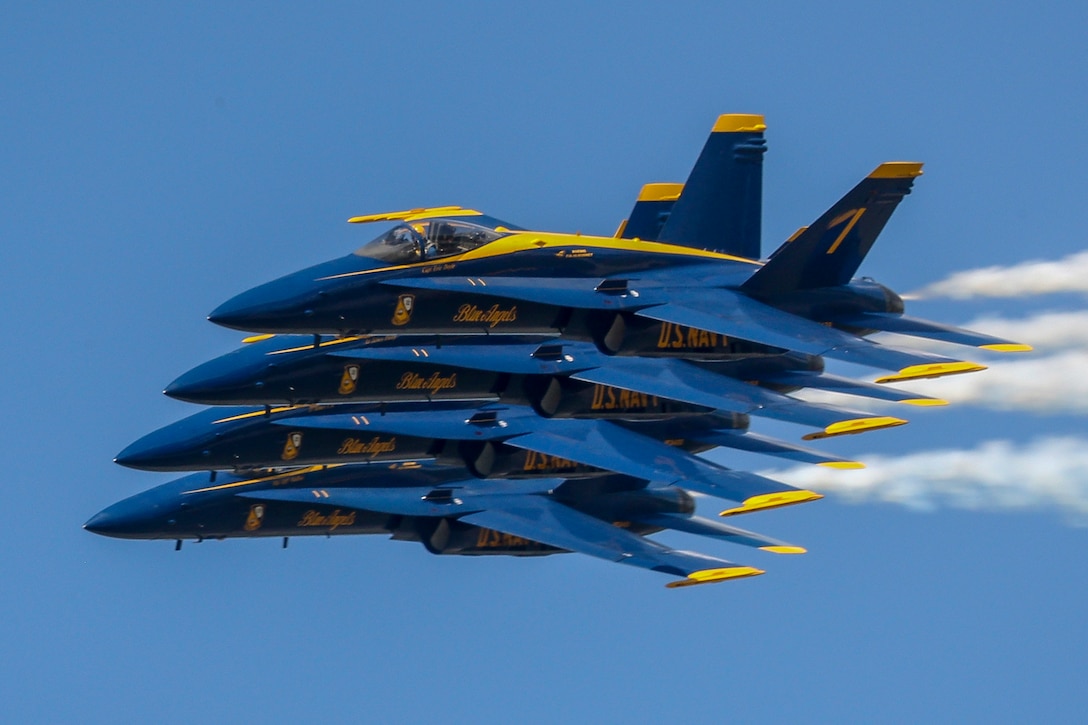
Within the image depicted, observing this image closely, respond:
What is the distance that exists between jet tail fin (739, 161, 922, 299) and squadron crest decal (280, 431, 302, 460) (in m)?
11.8

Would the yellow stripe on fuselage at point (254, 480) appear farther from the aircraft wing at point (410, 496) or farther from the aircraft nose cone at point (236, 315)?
the aircraft nose cone at point (236, 315)

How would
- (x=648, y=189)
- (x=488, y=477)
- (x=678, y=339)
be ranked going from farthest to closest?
(x=648, y=189) → (x=488, y=477) → (x=678, y=339)

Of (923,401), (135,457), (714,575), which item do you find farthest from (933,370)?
(135,457)

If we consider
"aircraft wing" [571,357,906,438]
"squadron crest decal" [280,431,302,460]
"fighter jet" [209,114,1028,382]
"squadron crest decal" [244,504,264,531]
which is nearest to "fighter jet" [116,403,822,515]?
"squadron crest decal" [280,431,302,460]

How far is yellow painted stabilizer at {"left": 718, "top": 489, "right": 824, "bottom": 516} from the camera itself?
46.9 meters


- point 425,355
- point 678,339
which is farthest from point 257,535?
point 678,339

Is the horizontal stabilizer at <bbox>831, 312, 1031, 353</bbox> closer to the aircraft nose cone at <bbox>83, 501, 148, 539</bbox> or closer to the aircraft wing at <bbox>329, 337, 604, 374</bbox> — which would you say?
the aircraft wing at <bbox>329, 337, 604, 374</bbox>

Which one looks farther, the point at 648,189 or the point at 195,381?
the point at 648,189

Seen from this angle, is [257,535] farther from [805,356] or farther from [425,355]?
[805,356]

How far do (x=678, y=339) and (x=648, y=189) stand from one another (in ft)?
37.1

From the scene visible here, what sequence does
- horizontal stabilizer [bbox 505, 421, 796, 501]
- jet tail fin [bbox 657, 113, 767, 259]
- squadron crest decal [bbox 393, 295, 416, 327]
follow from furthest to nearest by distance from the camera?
jet tail fin [bbox 657, 113, 767, 259] → squadron crest decal [bbox 393, 295, 416, 327] → horizontal stabilizer [bbox 505, 421, 796, 501]

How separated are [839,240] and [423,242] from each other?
9.63 meters

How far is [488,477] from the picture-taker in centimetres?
5441

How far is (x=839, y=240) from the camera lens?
51125mm
